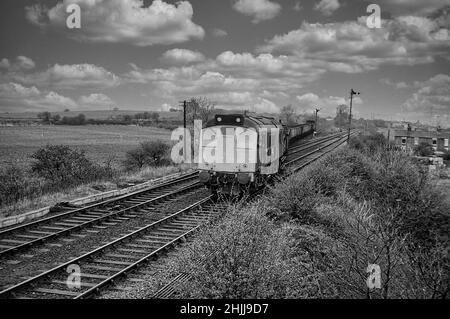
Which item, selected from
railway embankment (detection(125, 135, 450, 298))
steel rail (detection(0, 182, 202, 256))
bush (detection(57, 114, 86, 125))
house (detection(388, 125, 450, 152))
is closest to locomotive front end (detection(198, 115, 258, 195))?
railway embankment (detection(125, 135, 450, 298))

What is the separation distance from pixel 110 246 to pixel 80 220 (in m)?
3.00

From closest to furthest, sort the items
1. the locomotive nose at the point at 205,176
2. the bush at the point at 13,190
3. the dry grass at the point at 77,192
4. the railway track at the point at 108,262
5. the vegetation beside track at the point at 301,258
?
the vegetation beside track at the point at 301,258 → the railway track at the point at 108,262 → the dry grass at the point at 77,192 → the locomotive nose at the point at 205,176 → the bush at the point at 13,190

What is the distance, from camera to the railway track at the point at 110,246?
7.11m

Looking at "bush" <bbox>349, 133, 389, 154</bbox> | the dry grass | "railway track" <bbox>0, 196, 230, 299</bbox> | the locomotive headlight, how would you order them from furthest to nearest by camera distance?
"bush" <bbox>349, 133, 389, 154</bbox>
the locomotive headlight
the dry grass
"railway track" <bbox>0, 196, 230, 299</bbox>

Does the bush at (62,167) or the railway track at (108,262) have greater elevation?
the bush at (62,167)

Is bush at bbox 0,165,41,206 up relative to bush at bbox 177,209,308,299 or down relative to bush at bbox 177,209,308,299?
down

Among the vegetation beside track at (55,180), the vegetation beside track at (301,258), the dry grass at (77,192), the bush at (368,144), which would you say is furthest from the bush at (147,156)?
the vegetation beside track at (301,258)

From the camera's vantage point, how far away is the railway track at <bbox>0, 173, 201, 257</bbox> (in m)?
9.79

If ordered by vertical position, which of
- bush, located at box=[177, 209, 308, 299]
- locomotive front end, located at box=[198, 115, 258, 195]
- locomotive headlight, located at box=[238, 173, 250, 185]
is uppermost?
locomotive front end, located at box=[198, 115, 258, 195]

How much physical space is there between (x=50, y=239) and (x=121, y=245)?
194 centimetres

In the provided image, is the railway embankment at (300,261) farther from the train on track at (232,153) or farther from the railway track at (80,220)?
the railway track at (80,220)

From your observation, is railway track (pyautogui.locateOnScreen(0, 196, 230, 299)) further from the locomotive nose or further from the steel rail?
the locomotive nose

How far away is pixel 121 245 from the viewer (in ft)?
32.3
